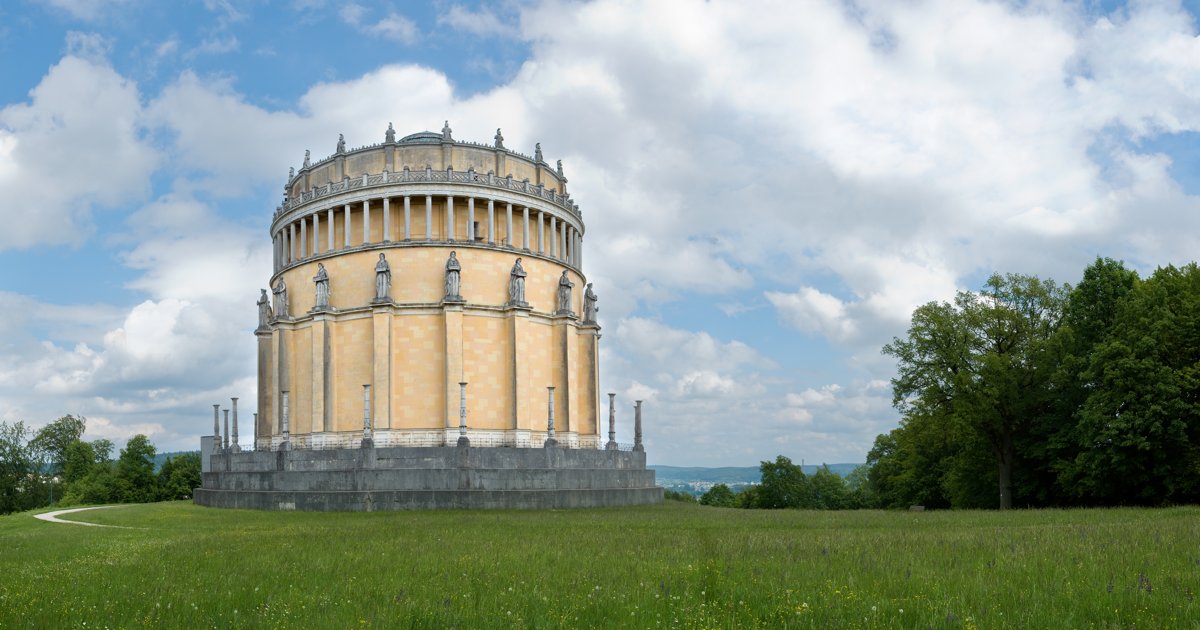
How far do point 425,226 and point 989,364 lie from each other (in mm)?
31384

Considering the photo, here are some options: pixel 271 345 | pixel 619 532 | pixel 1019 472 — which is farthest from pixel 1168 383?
pixel 271 345

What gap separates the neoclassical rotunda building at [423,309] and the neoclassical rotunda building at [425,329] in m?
0.08

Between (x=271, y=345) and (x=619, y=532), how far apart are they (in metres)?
39.7

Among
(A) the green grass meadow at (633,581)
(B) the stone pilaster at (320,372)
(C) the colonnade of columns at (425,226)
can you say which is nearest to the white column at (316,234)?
(C) the colonnade of columns at (425,226)

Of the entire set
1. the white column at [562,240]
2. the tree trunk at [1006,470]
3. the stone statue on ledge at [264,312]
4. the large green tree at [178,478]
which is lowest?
the large green tree at [178,478]

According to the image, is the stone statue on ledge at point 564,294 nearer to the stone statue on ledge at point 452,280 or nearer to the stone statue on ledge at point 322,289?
the stone statue on ledge at point 452,280

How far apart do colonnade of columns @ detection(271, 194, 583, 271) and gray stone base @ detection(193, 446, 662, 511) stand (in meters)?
13.7

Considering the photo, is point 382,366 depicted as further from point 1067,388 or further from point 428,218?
point 1067,388

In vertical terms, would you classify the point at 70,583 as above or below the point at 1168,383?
below

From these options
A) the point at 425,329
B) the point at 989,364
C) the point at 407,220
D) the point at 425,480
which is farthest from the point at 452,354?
the point at 989,364

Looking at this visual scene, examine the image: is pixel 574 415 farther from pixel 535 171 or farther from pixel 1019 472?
pixel 1019 472

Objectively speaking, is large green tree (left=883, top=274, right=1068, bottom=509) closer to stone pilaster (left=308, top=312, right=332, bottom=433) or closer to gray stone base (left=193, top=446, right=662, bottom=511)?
gray stone base (left=193, top=446, right=662, bottom=511)

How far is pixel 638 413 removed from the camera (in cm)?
5303

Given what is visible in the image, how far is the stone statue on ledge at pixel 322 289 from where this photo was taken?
50.0 metres
